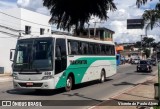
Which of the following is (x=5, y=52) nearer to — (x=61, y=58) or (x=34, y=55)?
Answer: (x=61, y=58)

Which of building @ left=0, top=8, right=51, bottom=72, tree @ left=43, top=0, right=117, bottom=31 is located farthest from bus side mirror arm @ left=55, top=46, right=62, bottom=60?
building @ left=0, top=8, right=51, bottom=72

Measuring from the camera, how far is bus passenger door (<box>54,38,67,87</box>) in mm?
17547

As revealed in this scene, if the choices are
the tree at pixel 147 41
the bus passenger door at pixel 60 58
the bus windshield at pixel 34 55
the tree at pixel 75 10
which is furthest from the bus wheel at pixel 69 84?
the tree at pixel 147 41

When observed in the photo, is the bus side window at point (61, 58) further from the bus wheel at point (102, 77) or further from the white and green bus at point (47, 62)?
the bus wheel at point (102, 77)

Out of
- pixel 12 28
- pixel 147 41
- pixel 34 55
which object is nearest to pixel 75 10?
pixel 12 28

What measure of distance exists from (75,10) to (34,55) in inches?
855

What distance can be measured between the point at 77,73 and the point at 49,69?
11.3 ft

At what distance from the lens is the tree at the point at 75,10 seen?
3816cm

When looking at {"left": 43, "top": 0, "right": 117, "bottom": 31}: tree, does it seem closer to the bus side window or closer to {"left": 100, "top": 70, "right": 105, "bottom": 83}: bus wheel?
{"left": 100, "top": 70, "right": 105, "bottom": 83}: bus wheel

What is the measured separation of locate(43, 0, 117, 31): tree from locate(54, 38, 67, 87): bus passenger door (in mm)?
19902

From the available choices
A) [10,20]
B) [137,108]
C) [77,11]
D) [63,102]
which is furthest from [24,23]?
[137,108]

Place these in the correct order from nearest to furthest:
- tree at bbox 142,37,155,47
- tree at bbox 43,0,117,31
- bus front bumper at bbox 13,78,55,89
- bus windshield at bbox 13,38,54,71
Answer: bus front bumper at bbox 13,78,55,89, bus windshield at bbox 13,38,54,71, tree at bbox 43,0,117,31, tree at bbox 142,37,155,47

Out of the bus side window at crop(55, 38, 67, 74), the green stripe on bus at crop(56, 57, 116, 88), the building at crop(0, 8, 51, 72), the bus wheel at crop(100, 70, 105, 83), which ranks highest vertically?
the building at crop(0, 8, 51, 72)

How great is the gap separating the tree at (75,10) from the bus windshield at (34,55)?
2059 cm
